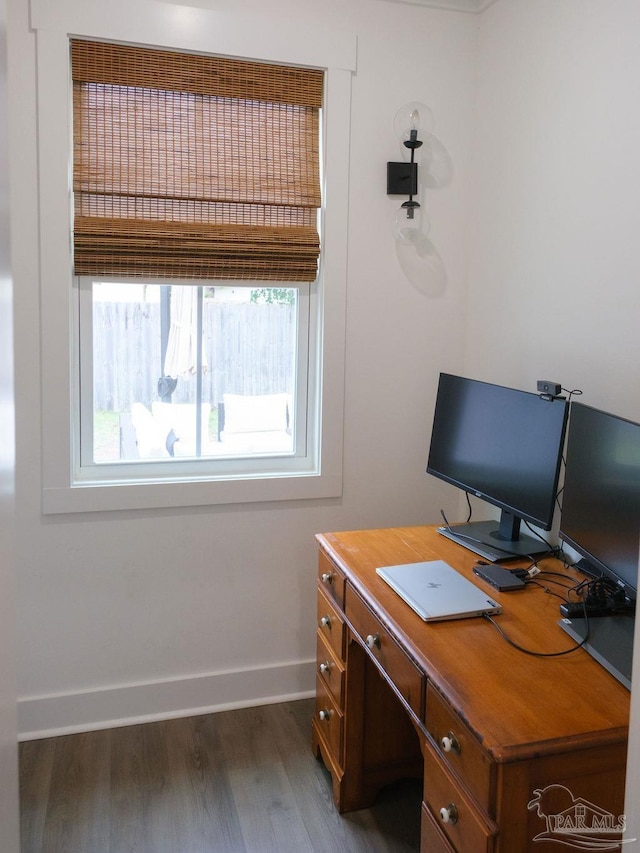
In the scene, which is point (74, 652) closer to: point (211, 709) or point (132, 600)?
point (132, 600)

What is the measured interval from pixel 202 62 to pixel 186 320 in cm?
85

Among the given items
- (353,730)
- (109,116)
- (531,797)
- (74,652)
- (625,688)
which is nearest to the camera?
(531,797)

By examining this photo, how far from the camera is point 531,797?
3.98ft

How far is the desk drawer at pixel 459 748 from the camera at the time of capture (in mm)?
1237

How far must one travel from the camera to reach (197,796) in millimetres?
2164

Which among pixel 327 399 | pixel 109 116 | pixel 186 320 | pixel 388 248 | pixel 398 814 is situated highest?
pixel 109 116

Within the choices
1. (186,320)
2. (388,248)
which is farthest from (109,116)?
(388,248)

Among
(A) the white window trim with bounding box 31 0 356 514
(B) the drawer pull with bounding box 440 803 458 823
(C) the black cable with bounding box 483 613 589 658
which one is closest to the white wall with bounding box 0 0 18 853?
(B) the drawer pull with bounding box 440 803 458 823

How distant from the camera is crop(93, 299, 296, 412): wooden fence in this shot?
2.46 meters

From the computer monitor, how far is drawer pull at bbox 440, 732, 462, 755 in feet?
2.40

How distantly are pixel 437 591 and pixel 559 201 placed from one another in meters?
1.23

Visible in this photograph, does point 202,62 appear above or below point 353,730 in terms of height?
above

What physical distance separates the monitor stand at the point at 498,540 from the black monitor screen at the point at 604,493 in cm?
22

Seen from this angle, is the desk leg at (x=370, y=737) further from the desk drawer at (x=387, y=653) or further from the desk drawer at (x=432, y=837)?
the desk drawer at (x=432, y=837)
